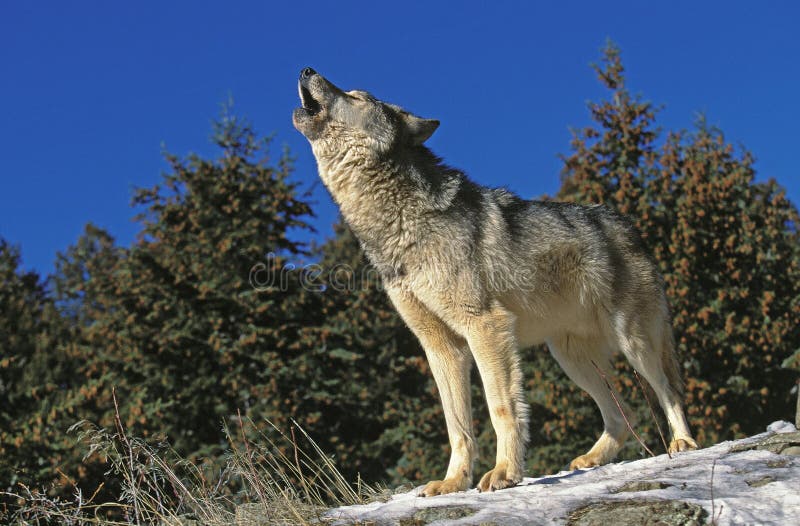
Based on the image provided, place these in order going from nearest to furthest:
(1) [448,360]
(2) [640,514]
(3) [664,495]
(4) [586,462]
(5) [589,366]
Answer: (2) [640,514] → (3) [664,495] → (1) [448,360] → (4) [586,462] → (5) [589,366]

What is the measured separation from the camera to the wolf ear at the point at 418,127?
217 inches

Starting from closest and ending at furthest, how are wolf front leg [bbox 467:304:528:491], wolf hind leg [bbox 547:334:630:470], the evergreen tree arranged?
wolf front leg [bbox 467:304:528:491]
wolf hind leg [bbox 547:334:630:470]
the evergreen tree

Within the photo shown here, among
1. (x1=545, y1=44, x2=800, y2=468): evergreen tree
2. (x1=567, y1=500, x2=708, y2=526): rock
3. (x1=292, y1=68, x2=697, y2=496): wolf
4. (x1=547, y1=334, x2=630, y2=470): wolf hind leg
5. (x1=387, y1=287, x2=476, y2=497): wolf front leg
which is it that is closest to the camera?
(x1=567, y1=500, x2=708, y2=526): rock

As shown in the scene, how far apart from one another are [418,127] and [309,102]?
2.63 feet

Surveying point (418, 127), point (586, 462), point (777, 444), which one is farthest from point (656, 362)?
point (418, 127)

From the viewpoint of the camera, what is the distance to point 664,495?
3631 mm

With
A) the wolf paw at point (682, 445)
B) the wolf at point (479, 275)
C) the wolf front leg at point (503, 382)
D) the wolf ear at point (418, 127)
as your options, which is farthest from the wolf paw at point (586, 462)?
the wolf ear at point (418, 127)

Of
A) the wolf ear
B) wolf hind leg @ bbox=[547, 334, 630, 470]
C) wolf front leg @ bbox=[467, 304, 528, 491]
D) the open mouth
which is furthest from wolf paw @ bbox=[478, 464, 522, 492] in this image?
the open mouth

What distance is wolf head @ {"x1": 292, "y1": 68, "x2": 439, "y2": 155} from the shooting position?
531cm

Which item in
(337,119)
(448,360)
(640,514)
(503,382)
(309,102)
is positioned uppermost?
(309,102)

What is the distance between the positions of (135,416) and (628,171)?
990 cm

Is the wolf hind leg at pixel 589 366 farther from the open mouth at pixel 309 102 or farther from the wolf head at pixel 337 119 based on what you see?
the open mouth at pixel 309 102

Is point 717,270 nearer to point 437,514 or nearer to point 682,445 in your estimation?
point 682,445

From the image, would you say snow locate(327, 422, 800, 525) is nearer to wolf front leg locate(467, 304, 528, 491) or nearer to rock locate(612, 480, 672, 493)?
rock locate(612, 480, 672, 493)
